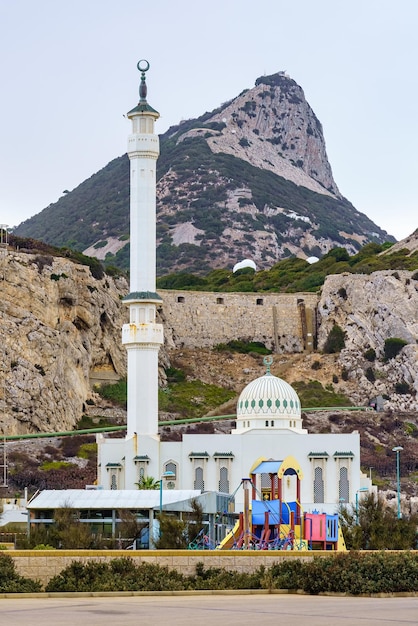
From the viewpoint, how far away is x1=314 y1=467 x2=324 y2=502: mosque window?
78.9 metres

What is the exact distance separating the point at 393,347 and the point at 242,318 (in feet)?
51.9

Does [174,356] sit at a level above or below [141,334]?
above

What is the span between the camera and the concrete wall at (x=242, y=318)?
121 m

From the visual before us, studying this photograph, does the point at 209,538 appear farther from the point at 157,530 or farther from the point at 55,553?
the point at 55,553

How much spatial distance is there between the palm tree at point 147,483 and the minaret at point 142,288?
109 inches

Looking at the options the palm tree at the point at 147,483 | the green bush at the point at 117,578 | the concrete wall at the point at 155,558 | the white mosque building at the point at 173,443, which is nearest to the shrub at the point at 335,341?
the white mosque building at the point at 173,443

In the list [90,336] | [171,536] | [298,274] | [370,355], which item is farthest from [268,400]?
[298,274]

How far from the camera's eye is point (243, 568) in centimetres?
3938

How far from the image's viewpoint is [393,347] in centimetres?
11450

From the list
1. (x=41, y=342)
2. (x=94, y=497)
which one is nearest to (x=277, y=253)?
(x=41, y=342)

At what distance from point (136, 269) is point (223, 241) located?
114492mm

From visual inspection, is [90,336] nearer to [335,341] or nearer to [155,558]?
[335,341]

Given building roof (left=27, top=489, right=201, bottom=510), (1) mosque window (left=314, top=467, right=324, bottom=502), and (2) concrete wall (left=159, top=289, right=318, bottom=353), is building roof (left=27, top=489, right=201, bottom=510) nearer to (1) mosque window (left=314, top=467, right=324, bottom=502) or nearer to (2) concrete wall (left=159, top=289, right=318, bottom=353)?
(1) mosque window (left=314, top=467, right=324, bottom=502)

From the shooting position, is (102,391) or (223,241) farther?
(223,241)
